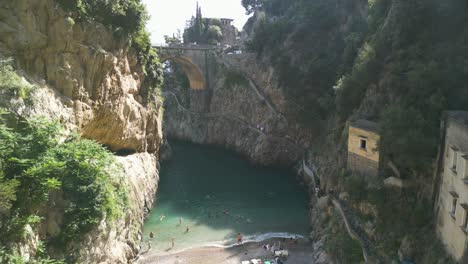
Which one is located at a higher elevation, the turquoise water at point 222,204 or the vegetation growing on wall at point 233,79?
the vegetation growing on wall at point 233,79

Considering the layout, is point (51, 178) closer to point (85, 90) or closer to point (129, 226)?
point (129, 226)

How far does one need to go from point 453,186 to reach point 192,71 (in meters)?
46.4

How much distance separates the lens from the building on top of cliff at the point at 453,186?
1500cm

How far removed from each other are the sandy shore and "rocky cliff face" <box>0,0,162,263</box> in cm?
226

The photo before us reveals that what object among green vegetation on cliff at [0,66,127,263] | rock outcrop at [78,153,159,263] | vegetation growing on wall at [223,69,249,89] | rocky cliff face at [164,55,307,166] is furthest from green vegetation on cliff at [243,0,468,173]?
rock outcrop at [78,153,159,263]

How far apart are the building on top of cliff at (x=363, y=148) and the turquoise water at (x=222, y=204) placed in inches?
276

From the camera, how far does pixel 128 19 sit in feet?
93.5

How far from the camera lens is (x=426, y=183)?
65.1 feet

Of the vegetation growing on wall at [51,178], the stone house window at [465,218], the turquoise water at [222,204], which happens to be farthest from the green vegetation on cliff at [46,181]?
the stone house window at [465,218]

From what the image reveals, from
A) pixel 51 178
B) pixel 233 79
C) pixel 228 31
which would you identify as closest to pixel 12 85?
pixel 51 178

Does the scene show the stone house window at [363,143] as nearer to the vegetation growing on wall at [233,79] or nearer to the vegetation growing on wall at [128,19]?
the vegetation growing on wall at [128,19]

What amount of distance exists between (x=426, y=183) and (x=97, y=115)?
21065 millimetres

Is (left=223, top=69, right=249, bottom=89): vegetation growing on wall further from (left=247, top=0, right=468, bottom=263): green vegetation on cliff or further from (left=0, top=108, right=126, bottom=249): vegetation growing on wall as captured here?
(left=0, top=108, right=126, bottom=249): vegetation growing on wall

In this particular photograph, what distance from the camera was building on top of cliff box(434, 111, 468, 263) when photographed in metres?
15.0
